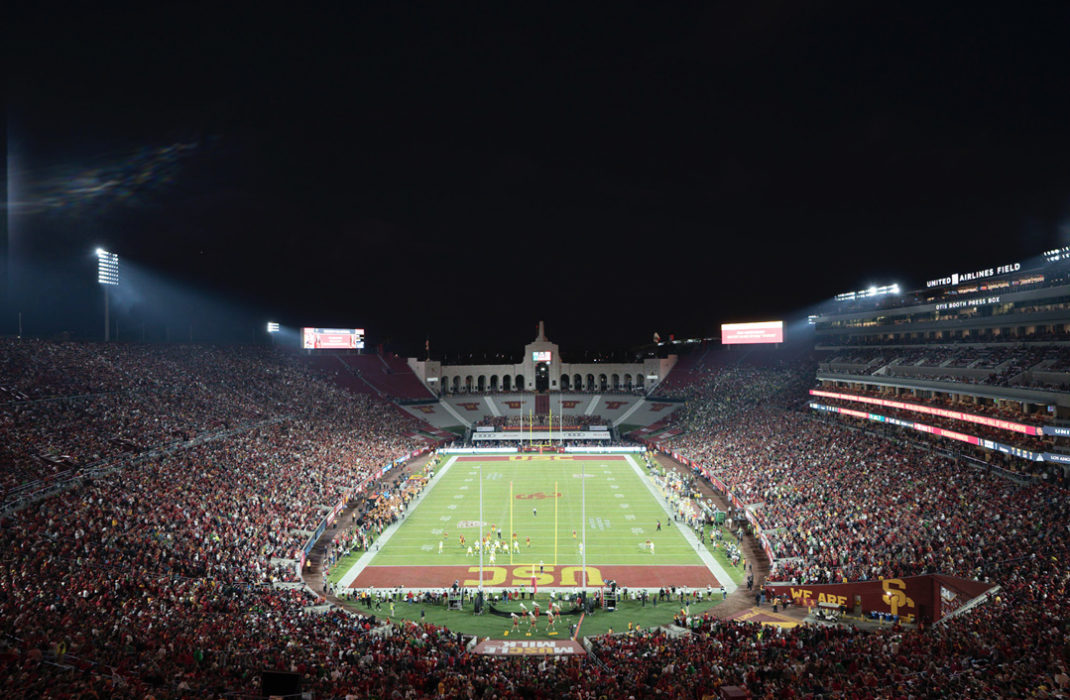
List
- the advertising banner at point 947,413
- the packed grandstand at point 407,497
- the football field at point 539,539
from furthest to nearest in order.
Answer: the advertising banner at point 947,413 → the football field at point 539,539 → the packed grandstand at point 407,497

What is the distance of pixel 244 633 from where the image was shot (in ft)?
58.2

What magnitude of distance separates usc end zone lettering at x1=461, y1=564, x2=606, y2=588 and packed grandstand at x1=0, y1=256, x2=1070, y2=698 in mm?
5941

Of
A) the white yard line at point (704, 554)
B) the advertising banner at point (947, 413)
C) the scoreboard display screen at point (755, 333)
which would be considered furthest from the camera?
the scoreboard display screen at point (755, 333)

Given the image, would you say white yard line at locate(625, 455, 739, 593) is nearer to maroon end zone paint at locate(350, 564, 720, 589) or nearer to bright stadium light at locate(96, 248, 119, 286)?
maroon end zone paint at locate(350, 564, 720, 589)

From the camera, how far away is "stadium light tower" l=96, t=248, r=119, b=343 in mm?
52250

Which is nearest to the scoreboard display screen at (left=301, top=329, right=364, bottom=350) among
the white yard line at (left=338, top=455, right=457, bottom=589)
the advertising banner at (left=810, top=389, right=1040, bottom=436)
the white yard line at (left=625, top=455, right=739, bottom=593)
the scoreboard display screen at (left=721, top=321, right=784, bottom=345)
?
the white yard line at (left=338, top=455, right=457, bottom=589)

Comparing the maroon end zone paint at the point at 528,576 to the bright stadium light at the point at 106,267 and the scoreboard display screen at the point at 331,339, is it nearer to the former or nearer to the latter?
the bright stadium light at the point at 106,267

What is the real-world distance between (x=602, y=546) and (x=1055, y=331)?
96.3 feet

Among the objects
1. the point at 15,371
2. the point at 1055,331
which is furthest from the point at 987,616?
the point at 15,371

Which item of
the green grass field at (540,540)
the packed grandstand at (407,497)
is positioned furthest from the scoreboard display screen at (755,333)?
the green grass field at (540,540)

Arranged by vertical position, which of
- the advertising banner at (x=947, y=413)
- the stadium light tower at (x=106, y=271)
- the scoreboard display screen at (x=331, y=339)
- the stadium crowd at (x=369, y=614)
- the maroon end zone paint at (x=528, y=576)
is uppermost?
the stadium light tower at (x=106, y=271)

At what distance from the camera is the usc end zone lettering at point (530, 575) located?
28.7 metres

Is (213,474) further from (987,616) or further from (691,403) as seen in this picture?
(691,403)

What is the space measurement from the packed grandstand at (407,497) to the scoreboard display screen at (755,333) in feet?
52.5
